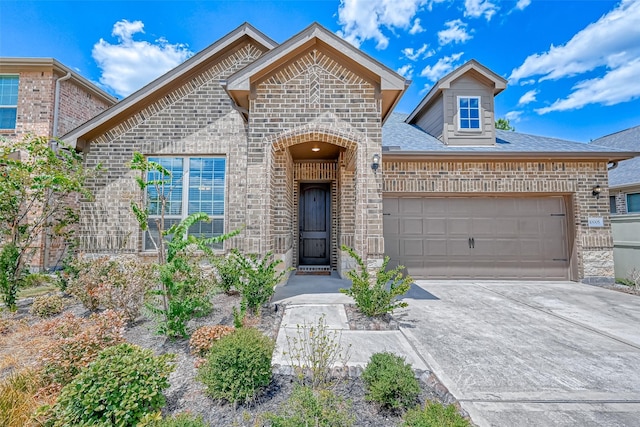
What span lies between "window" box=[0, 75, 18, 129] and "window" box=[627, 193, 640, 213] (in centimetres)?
2114

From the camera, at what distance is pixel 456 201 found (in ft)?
25.4

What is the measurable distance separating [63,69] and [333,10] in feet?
28.9

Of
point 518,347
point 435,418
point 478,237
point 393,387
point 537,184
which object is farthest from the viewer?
point 478,237

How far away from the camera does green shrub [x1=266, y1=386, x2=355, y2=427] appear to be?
1.88 metres

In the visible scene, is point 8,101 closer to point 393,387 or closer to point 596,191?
point 393,387

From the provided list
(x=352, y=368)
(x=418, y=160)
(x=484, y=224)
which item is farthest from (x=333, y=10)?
(x=352, y=368)

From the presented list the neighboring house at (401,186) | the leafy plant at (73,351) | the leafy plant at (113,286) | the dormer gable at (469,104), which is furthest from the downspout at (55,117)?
the dormer gable at (469,104)

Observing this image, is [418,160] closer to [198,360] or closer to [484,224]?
[484,224]

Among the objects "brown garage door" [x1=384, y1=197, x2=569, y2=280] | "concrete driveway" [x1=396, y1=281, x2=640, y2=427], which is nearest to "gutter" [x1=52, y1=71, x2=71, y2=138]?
"brown garage door" [x1=384, y1=197, x2=569, y2=280]

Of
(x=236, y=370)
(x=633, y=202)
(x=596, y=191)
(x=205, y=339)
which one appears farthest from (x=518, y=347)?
(x=633, y=202)

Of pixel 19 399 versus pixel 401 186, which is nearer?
pixel 19 399

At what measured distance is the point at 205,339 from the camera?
307cm

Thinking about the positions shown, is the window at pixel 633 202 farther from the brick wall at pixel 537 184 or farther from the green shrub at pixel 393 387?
the green shrub at pixel 393 387

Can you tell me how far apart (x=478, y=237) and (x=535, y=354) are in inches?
190
